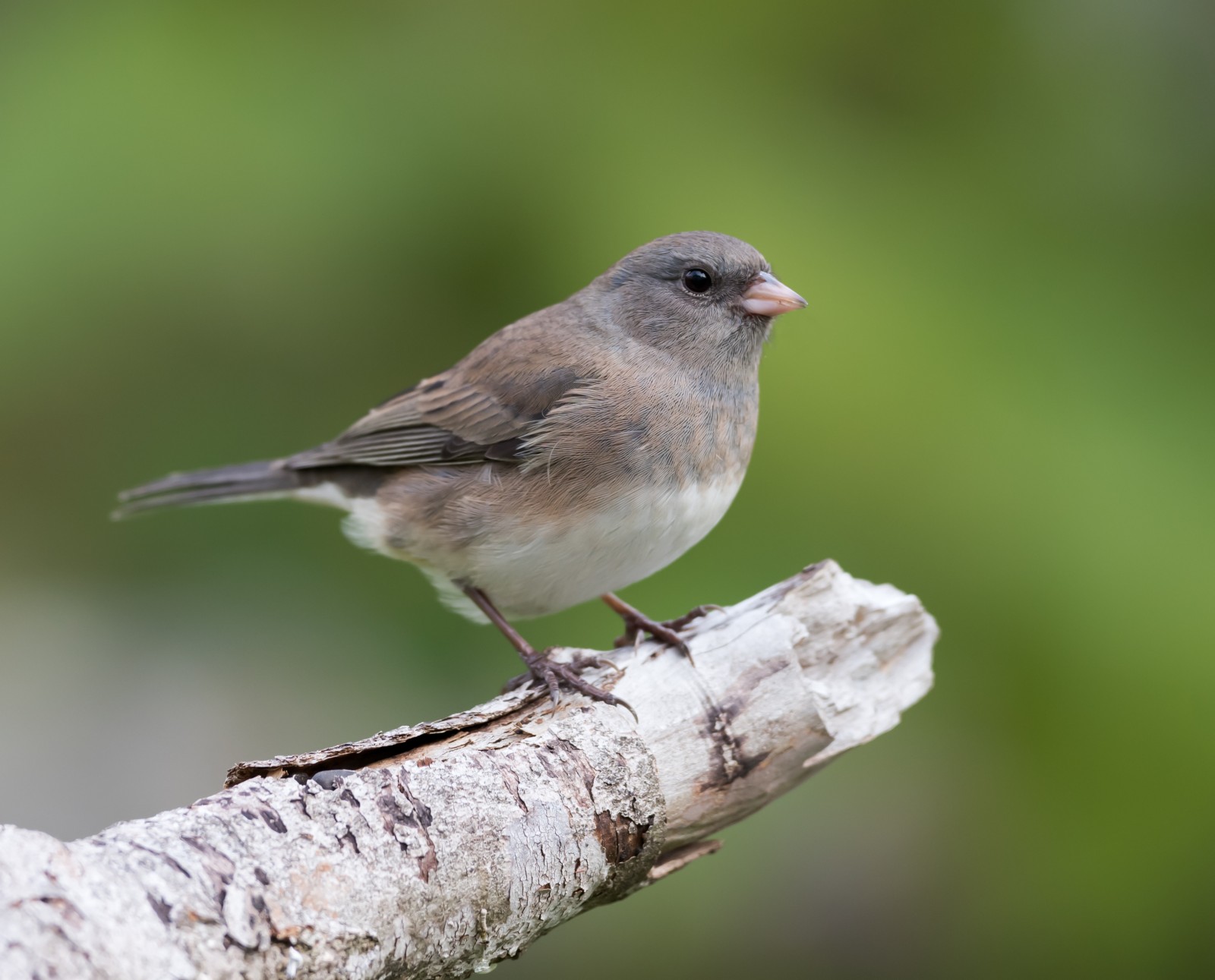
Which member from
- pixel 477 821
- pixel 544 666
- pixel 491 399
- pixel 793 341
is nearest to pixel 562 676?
pixel 544 666

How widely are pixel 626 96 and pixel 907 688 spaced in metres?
1.70

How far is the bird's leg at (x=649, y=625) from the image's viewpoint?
2.29 metres

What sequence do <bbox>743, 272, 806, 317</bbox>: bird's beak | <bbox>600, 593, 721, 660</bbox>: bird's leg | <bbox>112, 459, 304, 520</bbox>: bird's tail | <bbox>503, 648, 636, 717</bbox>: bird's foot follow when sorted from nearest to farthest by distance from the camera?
1. <bbox>503, 648, 636, 717</bbox>: bird's foot
2. <bbox>600, 593, 721, 660</bbox>: bird's leg
3. <bbox>743, 272, 806, 317</bbox>: bird's beak
4. <bbox>112, 459, 304, 520</bbox>: bird's tail

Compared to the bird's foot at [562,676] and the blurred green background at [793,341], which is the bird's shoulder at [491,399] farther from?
the bird's foot at [562,676]

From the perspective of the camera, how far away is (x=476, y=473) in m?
2.59

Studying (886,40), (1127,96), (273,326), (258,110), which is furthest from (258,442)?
(1127,96)

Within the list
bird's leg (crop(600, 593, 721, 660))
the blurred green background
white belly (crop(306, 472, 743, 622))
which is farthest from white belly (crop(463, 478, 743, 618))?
the blurred green background

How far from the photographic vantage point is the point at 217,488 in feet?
9.82

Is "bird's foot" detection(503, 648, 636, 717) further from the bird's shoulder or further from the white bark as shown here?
the bird's shoulder

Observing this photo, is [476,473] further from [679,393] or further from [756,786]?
[756,786]

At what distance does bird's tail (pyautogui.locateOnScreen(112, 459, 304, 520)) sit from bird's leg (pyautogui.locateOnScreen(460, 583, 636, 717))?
2.16 feet

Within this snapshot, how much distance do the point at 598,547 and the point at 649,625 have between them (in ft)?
0.79

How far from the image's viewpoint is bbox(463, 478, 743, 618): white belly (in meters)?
2.32

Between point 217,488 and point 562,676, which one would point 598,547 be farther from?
point 217,488
